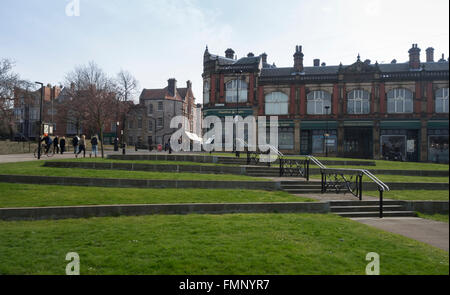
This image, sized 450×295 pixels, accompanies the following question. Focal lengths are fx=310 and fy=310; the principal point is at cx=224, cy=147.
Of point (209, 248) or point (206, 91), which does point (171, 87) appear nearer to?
point (206, 91)

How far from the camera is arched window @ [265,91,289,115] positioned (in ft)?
140

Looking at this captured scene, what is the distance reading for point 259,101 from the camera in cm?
4288

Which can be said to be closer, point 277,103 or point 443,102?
point 443,102

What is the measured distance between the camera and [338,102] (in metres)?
41.5

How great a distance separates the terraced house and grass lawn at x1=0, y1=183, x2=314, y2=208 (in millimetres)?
28877

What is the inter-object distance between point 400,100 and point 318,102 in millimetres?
10186

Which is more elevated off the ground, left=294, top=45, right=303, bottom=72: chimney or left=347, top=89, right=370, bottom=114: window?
left=294, top=45, right=303, bottom=72: chimney

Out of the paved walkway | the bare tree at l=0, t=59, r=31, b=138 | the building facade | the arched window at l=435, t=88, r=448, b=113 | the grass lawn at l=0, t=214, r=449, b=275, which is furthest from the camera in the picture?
the building facade

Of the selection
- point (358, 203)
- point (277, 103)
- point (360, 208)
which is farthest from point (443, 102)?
point (277, 103)

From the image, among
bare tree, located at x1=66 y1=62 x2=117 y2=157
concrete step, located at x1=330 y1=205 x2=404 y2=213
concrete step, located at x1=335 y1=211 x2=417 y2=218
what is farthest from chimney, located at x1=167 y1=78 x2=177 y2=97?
concrete step, located at x1=335 y1=211 x2=417 y2=218

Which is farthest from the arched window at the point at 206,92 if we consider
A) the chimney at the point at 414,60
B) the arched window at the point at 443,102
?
the arched window at the point at 443,102

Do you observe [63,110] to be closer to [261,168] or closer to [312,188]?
[261,168]

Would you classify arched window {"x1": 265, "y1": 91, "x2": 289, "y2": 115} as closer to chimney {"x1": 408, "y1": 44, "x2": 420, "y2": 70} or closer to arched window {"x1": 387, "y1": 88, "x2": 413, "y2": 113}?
arched window {"x1": 387, "y1": 88, "x2": 413, "y2": 113}

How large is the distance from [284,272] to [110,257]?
2.65 m
